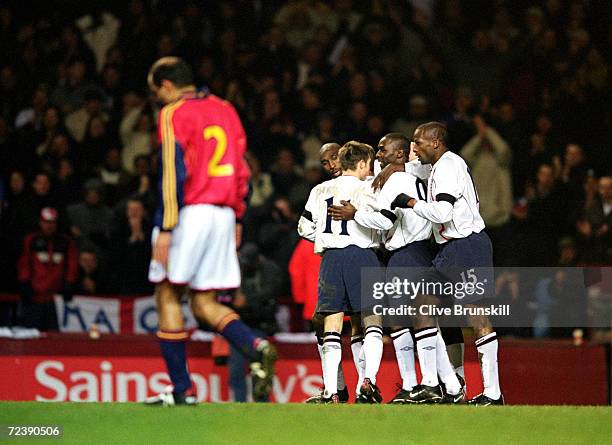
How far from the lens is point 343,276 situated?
36.7ft

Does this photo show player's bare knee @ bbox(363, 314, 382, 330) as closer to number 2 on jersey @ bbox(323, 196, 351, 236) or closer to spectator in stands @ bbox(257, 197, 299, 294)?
number 2 on jersey @ bbox(323, 196, 351, 236)

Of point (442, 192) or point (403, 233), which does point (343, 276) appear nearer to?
point (403, 233)

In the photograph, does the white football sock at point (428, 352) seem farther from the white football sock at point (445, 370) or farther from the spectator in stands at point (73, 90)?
the spectator in stands at point (73, 90)

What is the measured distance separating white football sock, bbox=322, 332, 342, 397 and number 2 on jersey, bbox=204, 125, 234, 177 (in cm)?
223

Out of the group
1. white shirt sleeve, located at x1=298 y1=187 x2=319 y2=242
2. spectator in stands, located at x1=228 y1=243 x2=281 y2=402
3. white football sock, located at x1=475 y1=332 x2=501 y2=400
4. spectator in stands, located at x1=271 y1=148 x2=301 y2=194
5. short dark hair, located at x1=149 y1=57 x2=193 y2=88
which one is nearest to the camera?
short dark hair, located at x1=149 y1=57 x2=193 y2=88

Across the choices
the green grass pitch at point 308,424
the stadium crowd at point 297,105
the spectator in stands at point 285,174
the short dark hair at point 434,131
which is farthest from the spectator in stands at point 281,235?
the green grass pitch at point 308,424

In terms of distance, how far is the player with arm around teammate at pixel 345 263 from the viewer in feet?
36.3

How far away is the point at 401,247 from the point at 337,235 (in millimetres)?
496

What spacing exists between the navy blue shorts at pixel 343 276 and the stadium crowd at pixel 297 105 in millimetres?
5094

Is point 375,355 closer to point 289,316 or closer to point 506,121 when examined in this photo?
point 289,316

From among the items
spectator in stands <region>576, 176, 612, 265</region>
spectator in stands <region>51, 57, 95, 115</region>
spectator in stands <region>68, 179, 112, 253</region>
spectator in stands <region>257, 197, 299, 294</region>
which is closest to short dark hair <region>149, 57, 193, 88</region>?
spectator in stands <region>257, 197, 299, 294</region>

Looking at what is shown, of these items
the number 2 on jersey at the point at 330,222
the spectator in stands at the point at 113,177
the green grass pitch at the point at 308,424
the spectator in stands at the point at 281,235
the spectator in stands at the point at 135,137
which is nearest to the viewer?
the green grass pitch at the point at 308,424

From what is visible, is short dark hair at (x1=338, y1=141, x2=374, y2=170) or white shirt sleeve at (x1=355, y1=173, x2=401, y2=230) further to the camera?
short dark hair at (x1=338, y1=141, x2=374, y2=170)

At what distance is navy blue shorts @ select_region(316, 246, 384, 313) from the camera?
1116 cm
